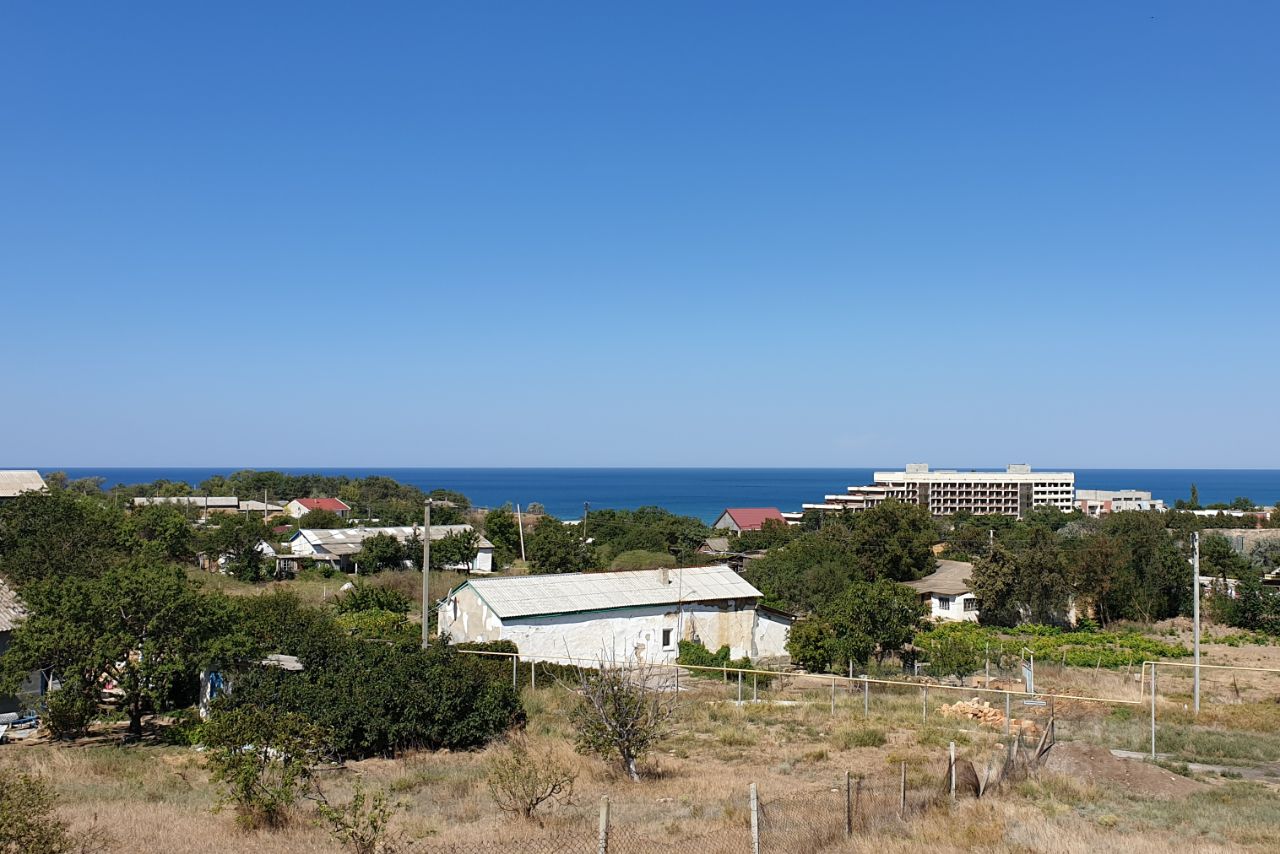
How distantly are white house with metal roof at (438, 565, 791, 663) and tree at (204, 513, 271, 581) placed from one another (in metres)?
30.2

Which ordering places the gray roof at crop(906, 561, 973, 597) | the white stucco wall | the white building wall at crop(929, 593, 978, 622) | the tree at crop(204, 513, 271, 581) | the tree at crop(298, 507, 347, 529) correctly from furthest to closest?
the tree at crop(298, 507, 347, 529) < the tree at crop(204, 513, 271, 581) < the gray roof at crop(906, 561, 973, 597) < the white building wall at crop(929, 593, 978, 622) < the white stucco wall

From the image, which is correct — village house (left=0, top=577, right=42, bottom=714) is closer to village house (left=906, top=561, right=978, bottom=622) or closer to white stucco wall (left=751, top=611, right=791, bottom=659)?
white stucco wall (left=751, top=611, right=791, bottom=659)

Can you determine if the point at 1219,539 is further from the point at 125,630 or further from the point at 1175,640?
the point at 125,630

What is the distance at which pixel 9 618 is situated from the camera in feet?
91.7

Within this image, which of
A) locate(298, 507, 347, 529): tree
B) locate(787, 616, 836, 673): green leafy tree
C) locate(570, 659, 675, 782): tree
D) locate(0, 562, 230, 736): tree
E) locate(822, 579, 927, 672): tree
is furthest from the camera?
locate(298, 507, 347, 529): tree

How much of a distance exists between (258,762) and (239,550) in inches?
2153

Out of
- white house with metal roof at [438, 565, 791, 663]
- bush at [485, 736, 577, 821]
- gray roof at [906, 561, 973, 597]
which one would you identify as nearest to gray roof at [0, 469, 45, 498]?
white house with metal roof at [438, 565, 791, 663]

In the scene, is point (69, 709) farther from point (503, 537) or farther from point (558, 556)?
point (503, 537)

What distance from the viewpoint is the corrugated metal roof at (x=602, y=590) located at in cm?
3597

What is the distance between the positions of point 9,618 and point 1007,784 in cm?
2849

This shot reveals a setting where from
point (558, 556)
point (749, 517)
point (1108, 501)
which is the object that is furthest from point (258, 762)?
point (1108, 501)

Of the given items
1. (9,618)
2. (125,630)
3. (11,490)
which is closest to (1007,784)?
(125,630)

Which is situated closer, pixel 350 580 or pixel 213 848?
pixel 213 848

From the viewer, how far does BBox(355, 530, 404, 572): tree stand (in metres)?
66.4
